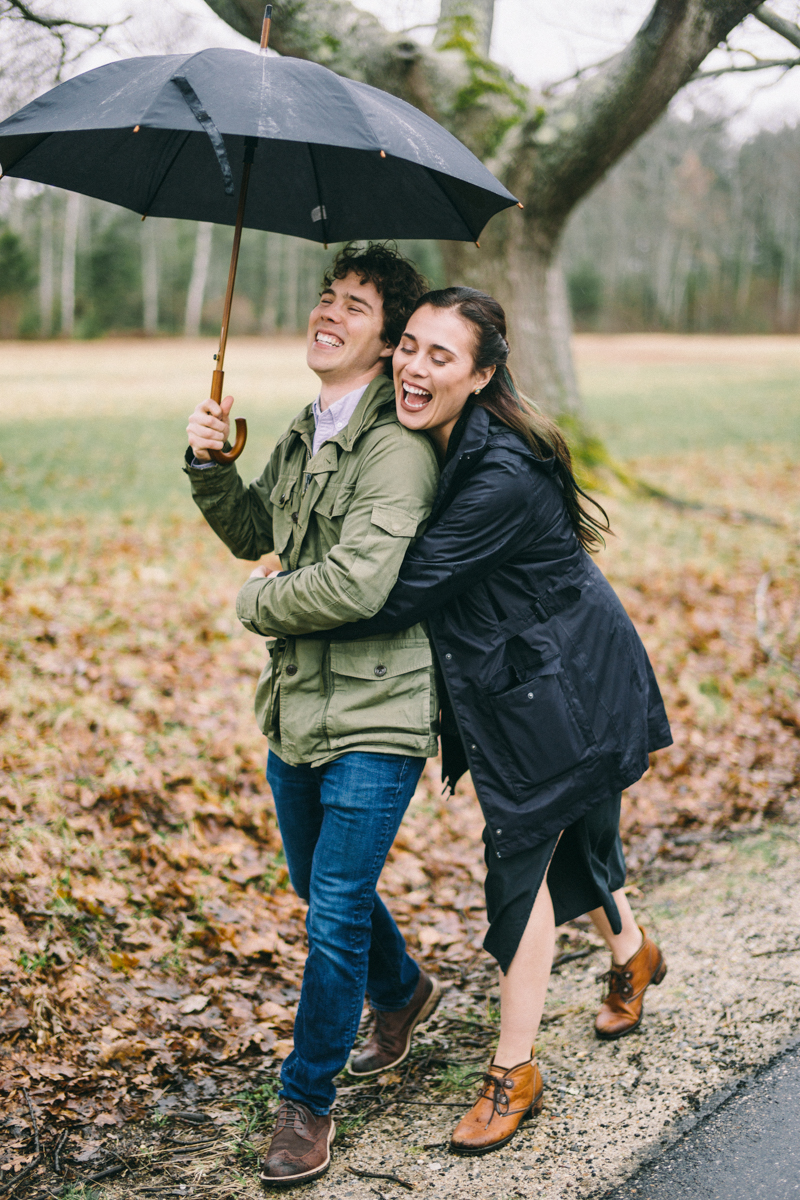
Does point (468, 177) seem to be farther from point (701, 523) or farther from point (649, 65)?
point (701, 523)

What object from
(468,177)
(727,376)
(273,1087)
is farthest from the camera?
(727,376)

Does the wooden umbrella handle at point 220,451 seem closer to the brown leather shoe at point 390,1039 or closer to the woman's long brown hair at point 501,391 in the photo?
the woman's long brown hair at point 501,391

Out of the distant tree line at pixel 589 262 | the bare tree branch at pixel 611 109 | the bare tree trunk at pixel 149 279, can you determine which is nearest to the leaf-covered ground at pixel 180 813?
the bare tree branch at pixel 611 109

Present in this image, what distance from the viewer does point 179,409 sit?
21.3 metres

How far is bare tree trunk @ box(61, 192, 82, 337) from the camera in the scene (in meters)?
45.2

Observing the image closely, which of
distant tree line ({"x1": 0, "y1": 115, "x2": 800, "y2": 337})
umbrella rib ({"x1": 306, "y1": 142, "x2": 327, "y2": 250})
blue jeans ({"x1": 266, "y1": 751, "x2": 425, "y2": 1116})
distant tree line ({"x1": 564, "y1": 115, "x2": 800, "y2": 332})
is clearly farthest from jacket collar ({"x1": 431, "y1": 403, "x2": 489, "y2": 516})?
distant tree line ({"x1": 564, "y1": 115, "x2": 800, "y2": 332})

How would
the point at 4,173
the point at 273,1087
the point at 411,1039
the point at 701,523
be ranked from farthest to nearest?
1. the point at 701,523
2. the point at 411,1039
3. the point at 273,1087
4. the point at 4,173

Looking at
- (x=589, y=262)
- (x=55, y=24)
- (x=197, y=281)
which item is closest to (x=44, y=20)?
(x=55, y=24)

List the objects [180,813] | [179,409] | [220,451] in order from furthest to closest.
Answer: [179,409], [180,813], [220,451]

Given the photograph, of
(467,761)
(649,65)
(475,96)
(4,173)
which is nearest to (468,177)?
(4,173)

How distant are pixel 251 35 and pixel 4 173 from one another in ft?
16.6

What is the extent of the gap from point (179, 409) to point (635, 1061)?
19839mm

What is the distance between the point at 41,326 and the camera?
43281 millimetres

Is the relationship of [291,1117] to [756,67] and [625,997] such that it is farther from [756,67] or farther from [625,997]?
[756,67]
